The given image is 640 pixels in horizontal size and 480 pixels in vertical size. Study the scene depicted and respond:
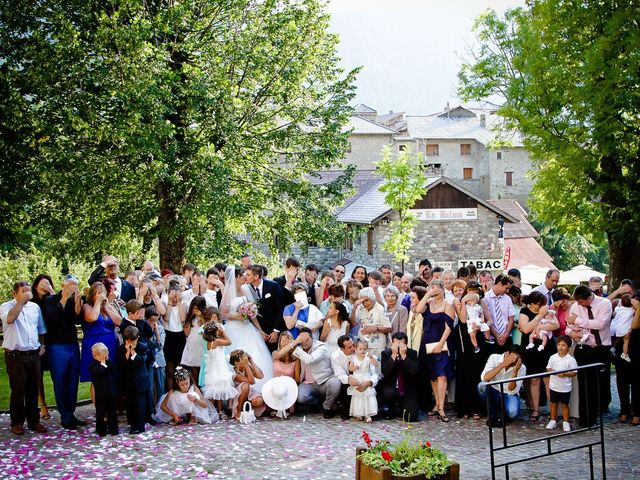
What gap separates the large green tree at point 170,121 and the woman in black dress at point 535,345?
32.2ft

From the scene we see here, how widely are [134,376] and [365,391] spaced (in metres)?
3.25

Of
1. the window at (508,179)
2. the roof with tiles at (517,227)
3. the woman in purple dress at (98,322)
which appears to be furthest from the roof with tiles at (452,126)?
the woman in purple dress at (98,322)

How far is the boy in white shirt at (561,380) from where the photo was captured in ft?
34.5

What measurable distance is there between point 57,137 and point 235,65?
5.17 m

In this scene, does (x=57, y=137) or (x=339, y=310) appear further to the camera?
Result: (x=57, y=137)

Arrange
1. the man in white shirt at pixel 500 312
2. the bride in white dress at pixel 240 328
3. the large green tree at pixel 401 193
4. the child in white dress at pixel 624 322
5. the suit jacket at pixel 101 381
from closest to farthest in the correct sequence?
the suit jacket at pixel 101 381
the child in white dress at pixel 624 322
the man in white shirt at pixel 500 312
the bride in white dress at pixel 240 328
the large green tree at pixel 401 193

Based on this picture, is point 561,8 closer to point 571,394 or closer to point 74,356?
point 571,394

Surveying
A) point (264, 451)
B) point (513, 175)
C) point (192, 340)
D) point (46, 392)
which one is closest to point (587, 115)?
point (192, 340)

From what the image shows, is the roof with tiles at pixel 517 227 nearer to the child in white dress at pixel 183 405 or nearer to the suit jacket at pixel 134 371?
the child in white dress at pixel 183 405

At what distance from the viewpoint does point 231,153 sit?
20.6 m

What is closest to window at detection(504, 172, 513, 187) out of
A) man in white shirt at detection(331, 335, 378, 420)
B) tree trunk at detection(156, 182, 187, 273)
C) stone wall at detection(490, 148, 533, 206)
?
stone wall at detection(490, 148, 533, 206)

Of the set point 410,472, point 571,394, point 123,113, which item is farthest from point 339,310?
point 123,113

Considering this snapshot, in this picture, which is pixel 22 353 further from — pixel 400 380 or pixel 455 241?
pixel 455 241

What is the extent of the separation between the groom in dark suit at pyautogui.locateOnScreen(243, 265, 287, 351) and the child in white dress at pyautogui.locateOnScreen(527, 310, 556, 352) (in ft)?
12.4
